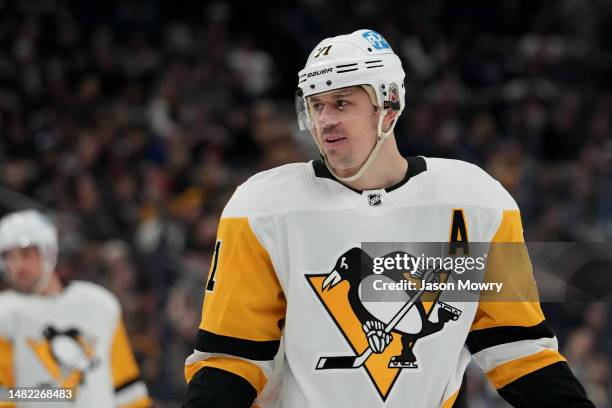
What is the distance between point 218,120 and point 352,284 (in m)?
6.66

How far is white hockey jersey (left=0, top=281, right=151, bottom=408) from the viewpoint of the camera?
4434 mm

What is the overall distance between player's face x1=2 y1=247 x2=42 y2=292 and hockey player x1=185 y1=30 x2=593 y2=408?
7.30 ft

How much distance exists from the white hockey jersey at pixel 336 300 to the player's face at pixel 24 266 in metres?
2.21

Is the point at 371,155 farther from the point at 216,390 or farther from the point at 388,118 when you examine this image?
the point at 216,390

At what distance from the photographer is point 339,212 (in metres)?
2.54

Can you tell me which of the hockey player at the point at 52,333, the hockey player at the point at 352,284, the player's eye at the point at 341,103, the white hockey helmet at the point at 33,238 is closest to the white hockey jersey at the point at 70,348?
the hockey player at the point at 52,333

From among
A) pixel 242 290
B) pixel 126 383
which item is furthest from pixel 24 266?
pixel 242 290

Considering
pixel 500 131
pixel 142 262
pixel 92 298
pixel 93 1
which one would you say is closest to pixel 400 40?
pixel 500 131

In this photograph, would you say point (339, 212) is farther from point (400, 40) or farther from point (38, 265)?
point (400, 40)

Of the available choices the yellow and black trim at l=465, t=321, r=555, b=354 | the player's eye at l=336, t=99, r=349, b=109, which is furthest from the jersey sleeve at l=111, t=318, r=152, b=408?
the player's eye at l=336, t=99, r=349, b=109

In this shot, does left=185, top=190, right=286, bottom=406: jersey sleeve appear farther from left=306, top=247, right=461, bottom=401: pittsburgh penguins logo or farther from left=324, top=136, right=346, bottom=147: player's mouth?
left=324, top=136, right=346, bottom=147: player's mouth

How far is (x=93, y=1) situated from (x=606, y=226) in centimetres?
561

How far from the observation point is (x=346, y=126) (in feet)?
8.36

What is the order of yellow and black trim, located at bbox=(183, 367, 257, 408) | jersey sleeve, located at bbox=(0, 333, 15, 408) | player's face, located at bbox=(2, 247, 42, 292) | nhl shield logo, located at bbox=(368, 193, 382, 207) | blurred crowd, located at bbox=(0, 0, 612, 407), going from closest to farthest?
yellow and black trim, located at bbox=(183, 367, 257, 408)
nhl shield logo, located at bbox=(368, 193, 382, 207)
jersey sleeve, located at bbox=(0, 333, 15, 408)
player's face, located at bbox=(2, 247, 42, 292)
blurred crowd, located at bbox=(0, 0, 612, 407)
